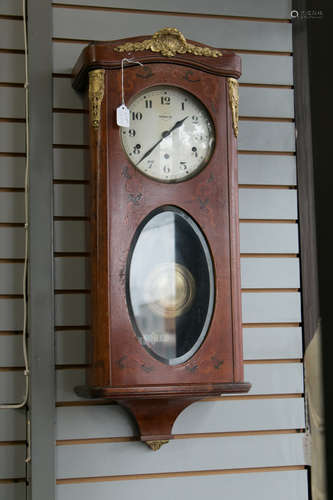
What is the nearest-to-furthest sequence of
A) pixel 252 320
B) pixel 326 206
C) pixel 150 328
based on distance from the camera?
1. pixel 326 206
2. pixel 150 328
3. pixel 252 320

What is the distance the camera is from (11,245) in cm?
187

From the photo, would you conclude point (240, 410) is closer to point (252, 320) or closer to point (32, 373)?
point (252, 320)

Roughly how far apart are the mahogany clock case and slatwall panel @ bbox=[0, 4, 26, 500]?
0.68ft

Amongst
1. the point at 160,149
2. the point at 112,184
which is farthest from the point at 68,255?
the point at 160,149

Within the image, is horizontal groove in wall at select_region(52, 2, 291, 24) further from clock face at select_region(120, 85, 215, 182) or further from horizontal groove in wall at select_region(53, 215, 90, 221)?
horizontal groove in wall at select_region(53, 215, 90, 221)

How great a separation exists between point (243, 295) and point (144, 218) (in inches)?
16.9

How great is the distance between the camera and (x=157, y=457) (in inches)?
73.8

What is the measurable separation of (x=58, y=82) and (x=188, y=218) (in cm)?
57

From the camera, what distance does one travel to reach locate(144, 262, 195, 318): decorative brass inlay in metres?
1.73

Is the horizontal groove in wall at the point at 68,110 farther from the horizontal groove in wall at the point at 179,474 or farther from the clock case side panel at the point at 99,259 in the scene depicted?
the horizontal groove in wall at the point at 179,474

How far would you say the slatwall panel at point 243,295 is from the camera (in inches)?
73.0

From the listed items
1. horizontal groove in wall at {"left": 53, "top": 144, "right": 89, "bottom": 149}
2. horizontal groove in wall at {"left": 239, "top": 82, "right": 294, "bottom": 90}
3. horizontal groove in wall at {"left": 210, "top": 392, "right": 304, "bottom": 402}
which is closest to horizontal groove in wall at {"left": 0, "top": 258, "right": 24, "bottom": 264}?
horizontal groove in wall at {"left": 53, "top": 144, "right": 89, "bottom": 149}

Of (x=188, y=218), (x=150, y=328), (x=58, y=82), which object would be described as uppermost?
(x=58, y=82)

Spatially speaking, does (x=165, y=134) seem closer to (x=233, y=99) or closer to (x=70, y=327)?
(x=233, y=99)
